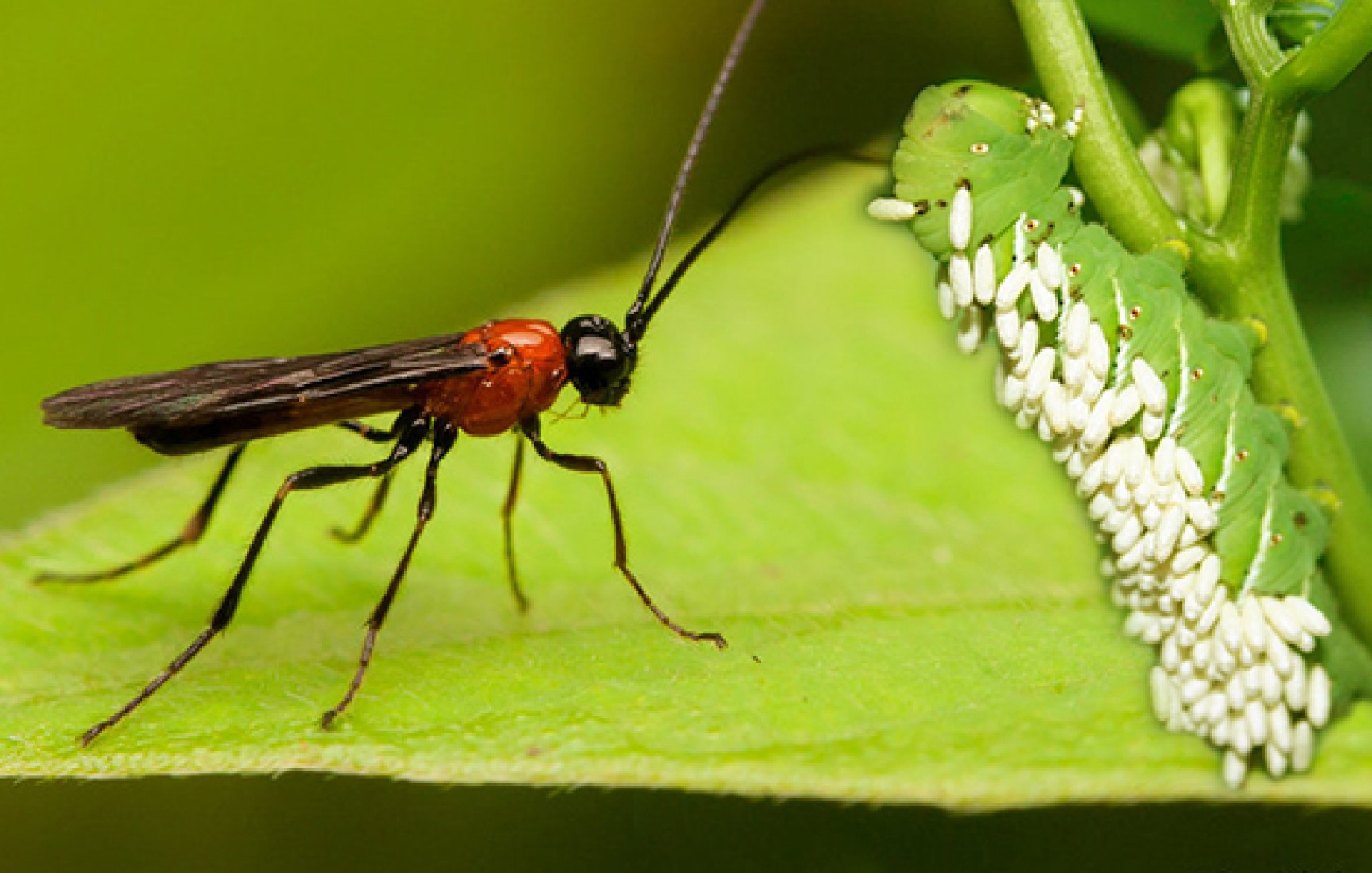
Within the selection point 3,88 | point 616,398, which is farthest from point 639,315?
point 3,88

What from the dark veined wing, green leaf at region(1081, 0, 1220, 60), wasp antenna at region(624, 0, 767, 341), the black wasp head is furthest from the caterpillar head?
the dark veined wing

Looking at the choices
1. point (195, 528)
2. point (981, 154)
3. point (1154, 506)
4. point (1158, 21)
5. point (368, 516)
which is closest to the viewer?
point (981, 154)

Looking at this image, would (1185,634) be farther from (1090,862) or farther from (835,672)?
(835,672)

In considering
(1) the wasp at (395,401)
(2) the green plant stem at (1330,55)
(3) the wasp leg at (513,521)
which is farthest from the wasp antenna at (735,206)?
(2) the green plant stem at (1330,55)

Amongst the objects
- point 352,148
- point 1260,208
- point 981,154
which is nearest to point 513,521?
point 981,154

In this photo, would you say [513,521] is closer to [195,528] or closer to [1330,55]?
[195,528]

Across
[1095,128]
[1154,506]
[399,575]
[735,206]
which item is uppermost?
[1095,128]
